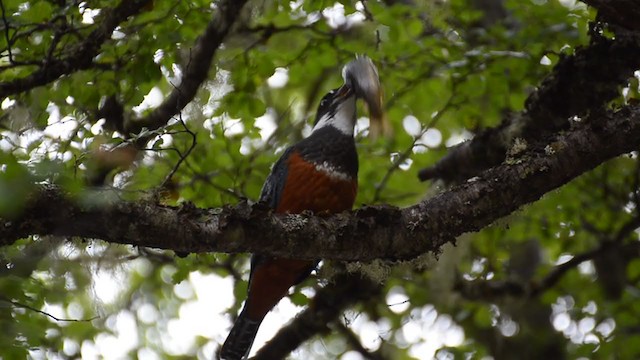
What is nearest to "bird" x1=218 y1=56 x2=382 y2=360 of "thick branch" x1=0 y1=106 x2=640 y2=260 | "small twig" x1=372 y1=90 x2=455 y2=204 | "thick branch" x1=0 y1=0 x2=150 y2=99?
"small twig" x1=372 y1=90 x2=455 y2=204

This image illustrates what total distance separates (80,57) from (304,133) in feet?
8.90

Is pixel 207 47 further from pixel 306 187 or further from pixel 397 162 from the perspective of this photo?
pixel 397 162

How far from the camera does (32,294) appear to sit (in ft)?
15.0

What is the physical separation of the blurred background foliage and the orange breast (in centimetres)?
49

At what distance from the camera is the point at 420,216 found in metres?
Answer: 3.60

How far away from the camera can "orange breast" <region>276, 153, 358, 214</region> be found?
4715 millimetres

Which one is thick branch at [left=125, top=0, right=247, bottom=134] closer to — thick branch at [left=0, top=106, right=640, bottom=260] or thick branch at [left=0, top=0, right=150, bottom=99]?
thick branch at [left=0, top=0, right=150, bottom=99]

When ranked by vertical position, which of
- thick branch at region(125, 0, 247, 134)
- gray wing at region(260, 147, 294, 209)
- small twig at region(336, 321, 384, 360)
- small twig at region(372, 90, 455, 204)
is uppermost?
thick branch at region(125, 0, 247, 134)

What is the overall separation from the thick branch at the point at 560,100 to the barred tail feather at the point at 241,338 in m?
1.58

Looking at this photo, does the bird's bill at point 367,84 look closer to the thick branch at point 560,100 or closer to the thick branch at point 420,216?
the thick branch at point 560,100

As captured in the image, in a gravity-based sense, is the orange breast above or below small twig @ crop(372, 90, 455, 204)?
above

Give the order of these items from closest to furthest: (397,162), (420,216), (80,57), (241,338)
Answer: (420,216) < (80,57) < (241,338) < (397,162)

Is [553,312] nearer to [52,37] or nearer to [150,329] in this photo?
[150,329]

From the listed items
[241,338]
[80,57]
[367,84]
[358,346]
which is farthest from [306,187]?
[358,346]
